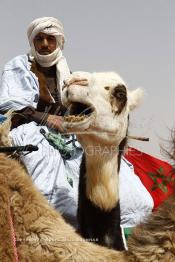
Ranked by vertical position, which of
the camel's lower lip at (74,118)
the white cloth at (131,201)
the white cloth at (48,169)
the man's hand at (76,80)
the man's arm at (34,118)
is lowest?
the white cloth at (131,201)

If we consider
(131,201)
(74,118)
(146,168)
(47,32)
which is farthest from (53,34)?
(74,118)

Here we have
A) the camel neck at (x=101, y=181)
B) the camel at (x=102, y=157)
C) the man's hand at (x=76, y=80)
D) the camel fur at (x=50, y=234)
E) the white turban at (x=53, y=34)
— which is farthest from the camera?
the white turban at (x=53, y=34)

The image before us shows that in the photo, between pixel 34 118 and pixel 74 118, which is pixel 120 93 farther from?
pixel 34 118

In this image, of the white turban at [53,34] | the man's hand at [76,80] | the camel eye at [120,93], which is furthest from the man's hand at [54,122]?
the white turban at [53,34]

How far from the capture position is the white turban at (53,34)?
4.75 m

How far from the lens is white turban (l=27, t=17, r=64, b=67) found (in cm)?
477

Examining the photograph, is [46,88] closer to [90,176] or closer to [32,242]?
[90,176]

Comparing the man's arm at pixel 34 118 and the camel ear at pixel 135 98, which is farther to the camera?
the man's arm at pixel 34 118

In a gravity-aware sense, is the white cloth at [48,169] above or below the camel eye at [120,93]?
below

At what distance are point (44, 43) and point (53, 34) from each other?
5.1 inches

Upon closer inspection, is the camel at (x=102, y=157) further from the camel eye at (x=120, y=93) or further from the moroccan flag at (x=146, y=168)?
the moroccan flag at (x=146, y=168)

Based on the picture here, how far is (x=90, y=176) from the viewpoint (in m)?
3.26

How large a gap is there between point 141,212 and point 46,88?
1481mm

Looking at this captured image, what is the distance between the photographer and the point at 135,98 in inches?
137
